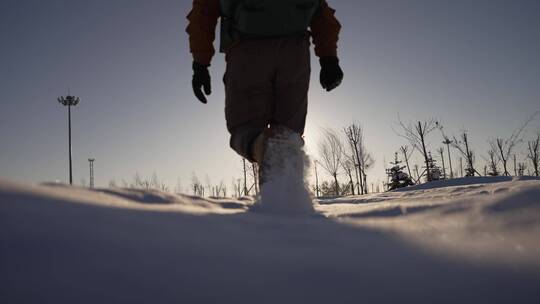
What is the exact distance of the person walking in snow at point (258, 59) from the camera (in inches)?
65.0

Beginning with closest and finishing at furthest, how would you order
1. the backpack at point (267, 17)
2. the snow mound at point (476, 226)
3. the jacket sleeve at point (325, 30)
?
the snow mound at point (476, 226)
the backpack at point (267, 17)
the jacket sleeve at point (325, 30)

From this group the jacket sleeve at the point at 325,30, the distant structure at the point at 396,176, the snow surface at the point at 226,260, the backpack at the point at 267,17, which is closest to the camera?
the snow surface at the point at 226,260

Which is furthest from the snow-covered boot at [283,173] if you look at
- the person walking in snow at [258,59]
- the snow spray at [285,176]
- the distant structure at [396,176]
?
the distant structure at [396,176]

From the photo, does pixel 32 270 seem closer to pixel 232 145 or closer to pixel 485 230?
pixel 485 230

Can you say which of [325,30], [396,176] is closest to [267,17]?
[325,30]

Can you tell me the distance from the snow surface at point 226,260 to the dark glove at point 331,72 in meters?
1.57

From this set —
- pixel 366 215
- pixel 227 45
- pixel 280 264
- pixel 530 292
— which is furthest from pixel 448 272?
pixel 227 45

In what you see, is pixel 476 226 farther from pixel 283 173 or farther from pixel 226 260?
pixel 283 173

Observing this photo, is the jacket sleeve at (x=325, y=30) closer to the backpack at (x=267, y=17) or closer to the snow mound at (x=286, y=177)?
the backpack at (x=267, y=17)

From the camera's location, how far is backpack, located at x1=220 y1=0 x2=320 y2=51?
5.38 ft

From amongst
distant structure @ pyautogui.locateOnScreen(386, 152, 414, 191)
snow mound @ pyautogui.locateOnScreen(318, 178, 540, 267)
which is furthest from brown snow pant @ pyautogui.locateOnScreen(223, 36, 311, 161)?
distant structure @ pyautogui.locateOnScreen(386, 152, 414, 191)

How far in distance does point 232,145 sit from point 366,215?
0.98 metres

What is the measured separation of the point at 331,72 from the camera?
204 centimetres

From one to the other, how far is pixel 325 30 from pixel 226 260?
1855 mm
